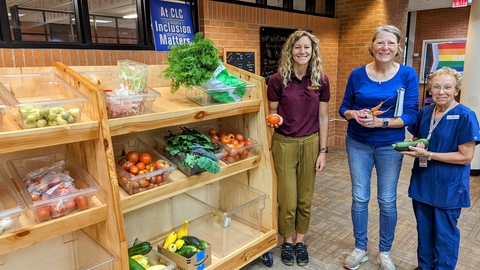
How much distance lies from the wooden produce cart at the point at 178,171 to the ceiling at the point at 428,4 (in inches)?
288

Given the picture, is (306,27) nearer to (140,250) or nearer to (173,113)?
(173,113)

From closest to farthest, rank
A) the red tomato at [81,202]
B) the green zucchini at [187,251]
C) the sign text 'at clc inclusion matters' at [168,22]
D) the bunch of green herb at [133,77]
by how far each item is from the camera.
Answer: the red tomato at [81,202]
the bunch of green herb at [133,77]
the green zucchini at [187,251]
the sign text 'at clc inclusion matters' at [168,22]

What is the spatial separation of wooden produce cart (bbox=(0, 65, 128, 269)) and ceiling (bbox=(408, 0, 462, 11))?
8.28m

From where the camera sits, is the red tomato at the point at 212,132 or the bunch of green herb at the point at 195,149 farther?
the red tomato at the point at 212,132

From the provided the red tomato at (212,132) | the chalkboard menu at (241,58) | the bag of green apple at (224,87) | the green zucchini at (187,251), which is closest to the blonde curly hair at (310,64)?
the bag of green apple at (224,87)

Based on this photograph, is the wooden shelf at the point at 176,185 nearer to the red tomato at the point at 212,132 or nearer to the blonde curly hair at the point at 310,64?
the red tomato at the point at 212,132

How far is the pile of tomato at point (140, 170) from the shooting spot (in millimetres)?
1596

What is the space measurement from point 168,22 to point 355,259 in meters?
2.55

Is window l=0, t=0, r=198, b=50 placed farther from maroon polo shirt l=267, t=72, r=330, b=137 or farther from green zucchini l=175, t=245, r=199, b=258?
green zucchini l=175, t=245, r=199, b=258

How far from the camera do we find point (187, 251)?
187 cm

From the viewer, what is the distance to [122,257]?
1469 millimetres

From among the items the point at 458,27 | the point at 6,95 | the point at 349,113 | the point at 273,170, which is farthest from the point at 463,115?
the point at 458,27

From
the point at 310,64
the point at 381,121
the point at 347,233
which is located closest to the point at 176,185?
the point at 310,64

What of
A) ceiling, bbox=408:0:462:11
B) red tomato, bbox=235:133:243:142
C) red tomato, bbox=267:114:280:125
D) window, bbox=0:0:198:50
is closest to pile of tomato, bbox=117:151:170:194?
red tomato, bbox=235:133:243:142
